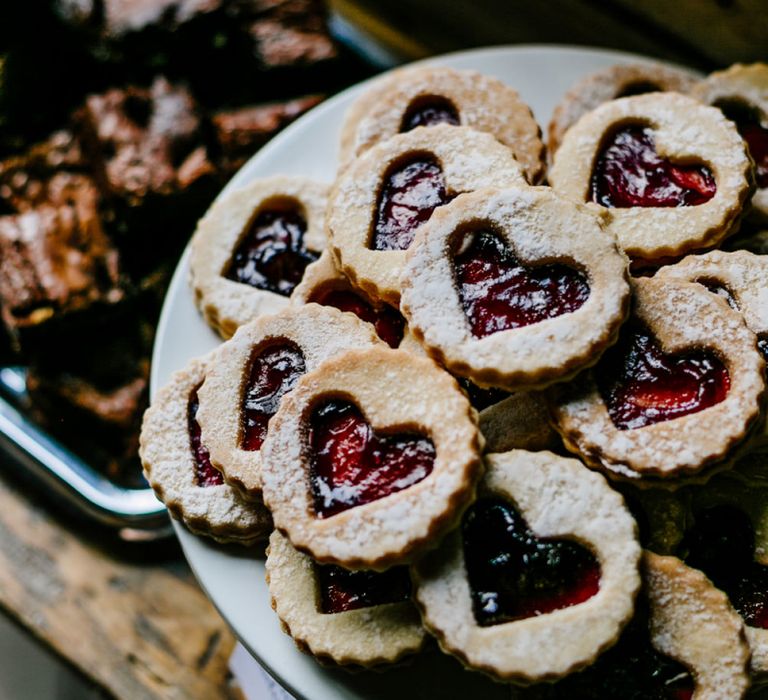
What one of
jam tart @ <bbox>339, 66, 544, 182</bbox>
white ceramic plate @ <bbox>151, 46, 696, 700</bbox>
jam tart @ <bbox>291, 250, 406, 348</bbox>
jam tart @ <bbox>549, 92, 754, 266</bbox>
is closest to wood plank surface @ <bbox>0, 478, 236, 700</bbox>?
white ceramic plate @ <bbox>151, 46, 696, 700</bbox>

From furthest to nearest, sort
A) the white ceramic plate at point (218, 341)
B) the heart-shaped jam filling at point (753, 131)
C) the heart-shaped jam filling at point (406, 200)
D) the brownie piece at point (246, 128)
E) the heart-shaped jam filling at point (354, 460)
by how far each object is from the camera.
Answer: the brownie piece at point (246, 128), the heart-shaped jam filling at point (753, 131), the heart-shaped jam filling at point (406, 200), the white ceramic plate at point (218, 341), the heart-shaped jam filling at point (354, 460)

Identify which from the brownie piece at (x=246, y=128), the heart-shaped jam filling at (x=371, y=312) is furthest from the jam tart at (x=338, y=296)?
the brownie piece at (x=246, y=128)

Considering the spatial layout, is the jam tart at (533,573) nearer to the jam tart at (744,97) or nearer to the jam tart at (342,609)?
the jam tart at (342,609)

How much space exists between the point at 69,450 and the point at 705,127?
1.87 m

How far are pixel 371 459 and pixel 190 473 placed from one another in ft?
1.41

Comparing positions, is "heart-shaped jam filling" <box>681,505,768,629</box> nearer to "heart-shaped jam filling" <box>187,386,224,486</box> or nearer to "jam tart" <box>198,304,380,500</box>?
"jam tart" <box>198,304,380,500</box>

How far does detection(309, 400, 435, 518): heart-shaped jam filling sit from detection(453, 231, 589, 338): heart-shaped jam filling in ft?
0.79

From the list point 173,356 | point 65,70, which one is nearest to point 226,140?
point 65,70

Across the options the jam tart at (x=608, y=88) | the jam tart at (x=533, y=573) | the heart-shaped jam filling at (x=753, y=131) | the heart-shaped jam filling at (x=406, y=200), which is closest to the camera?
the jam tart at (x=533, y=573)

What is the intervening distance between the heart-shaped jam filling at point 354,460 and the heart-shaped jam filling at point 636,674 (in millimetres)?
426

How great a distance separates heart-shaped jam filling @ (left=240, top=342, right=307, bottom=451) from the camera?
1.66 meters

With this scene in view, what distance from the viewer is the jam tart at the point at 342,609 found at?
59.0 inches

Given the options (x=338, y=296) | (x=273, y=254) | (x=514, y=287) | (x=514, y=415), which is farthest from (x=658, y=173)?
(x=273, y=254)

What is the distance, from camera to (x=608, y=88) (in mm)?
2027
